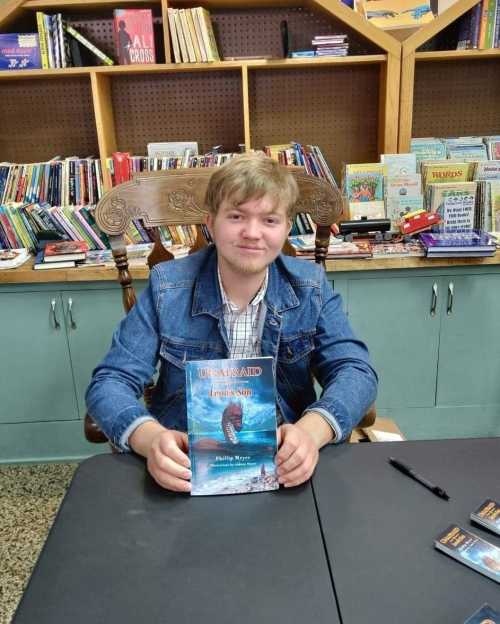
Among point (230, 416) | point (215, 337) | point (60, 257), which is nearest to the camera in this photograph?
point (230, 416)

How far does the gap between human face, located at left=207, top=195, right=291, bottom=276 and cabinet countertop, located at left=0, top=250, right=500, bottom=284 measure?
1.03 meters

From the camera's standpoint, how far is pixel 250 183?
109 centimetres

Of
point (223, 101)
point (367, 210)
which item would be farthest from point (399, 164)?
point (223, 101)

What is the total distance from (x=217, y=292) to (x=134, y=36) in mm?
1619

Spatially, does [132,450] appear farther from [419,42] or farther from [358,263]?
[419,42]

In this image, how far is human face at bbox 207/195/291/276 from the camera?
1114mm

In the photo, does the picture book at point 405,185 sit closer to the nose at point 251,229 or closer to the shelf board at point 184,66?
the shelf board at point 184,66

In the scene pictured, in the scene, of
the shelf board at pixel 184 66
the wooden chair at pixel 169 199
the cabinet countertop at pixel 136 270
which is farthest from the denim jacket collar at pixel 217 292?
the shelf board at pixel 184 66

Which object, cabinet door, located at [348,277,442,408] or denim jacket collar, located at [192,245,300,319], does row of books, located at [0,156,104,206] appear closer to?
cabinet door, located at [348,277,442,408]

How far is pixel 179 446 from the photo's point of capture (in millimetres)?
914

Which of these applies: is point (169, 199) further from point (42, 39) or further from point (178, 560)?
point (42, 39)

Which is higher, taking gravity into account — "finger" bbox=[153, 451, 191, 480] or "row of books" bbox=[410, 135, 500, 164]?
"row of books" bbox=[410, 135, 500, 164]

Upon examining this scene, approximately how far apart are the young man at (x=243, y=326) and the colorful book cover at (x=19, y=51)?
162 centimetres

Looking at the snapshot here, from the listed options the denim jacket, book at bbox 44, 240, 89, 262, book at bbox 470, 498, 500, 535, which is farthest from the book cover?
book at bbox 470, 498, 500, 535
